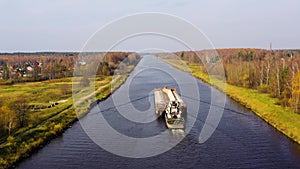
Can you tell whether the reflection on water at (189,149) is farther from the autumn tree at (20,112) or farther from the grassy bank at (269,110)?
the autumn tree at (20,112)

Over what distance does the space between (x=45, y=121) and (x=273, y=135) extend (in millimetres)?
11221

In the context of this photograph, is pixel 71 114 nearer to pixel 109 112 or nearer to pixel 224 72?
pixel 109 112

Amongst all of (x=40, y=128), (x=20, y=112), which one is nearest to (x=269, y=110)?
(x=40, y=128)

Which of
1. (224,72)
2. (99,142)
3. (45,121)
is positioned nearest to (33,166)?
(99,142)

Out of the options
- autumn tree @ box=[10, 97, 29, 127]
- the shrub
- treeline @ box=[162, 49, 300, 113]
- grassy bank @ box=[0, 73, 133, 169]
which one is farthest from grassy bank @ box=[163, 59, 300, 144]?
Result: autumn tree @ box=[10, 97, 29, 127]

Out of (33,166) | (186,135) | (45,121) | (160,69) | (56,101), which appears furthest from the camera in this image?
(160,69)

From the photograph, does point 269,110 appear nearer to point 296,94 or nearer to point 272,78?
point 296,94

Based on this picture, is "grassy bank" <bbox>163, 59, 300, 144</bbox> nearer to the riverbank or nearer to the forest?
the riverbank

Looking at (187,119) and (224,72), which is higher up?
(224,72)

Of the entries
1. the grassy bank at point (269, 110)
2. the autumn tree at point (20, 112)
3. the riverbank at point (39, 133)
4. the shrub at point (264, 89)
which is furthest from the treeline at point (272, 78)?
the autumn tree at point (20, 112)

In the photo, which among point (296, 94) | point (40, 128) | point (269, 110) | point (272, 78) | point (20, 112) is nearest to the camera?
point (40, 128)

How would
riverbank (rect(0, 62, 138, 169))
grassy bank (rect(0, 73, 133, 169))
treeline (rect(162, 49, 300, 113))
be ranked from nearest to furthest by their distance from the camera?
riverbank (rect(0, 62, 138, 169))
grassy bank (rect(0, 73, 133, 169))
treeline (rect(162, 49, 300, 113))

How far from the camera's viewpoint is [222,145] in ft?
42.6

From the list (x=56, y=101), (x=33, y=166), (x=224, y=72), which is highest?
(x=224, y=72)
